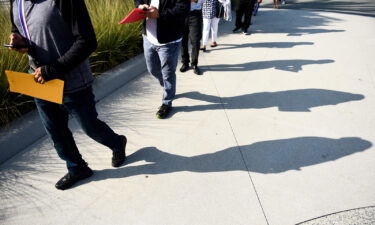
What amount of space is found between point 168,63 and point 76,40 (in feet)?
4.22

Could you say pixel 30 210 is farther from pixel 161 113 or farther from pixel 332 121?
pixel 332 121

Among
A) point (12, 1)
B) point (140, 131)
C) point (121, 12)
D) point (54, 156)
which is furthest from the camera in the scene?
point (121, 12)

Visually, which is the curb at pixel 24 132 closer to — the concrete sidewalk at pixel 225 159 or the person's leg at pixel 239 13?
the concrete sidewalk at pixel 225 159

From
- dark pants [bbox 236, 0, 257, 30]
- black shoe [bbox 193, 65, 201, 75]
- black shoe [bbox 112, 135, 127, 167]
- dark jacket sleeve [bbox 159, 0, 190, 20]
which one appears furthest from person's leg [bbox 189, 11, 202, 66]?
dark pants [bbox 236, 0, 257, 30]

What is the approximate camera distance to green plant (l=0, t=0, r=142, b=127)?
2663mm

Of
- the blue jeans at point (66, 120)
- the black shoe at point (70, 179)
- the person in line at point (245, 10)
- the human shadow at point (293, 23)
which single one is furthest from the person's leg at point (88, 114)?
the human shadow at point (293, 23)

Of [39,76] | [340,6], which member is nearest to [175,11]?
[39,76]

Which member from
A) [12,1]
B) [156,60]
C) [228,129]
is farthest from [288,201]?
[12,1]

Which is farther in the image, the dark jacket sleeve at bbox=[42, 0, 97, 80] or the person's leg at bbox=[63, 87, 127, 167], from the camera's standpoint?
the person's leg at bbox=[63, 87, 127, 167]

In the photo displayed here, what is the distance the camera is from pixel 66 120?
1.93m

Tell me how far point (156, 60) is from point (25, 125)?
5.12 feet

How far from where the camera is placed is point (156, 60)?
2.89 m

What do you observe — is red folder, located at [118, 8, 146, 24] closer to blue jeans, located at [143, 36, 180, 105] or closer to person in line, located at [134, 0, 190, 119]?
person in line, located at [134, 0, 190, 119]

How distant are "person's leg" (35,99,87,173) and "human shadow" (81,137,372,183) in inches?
11.4
